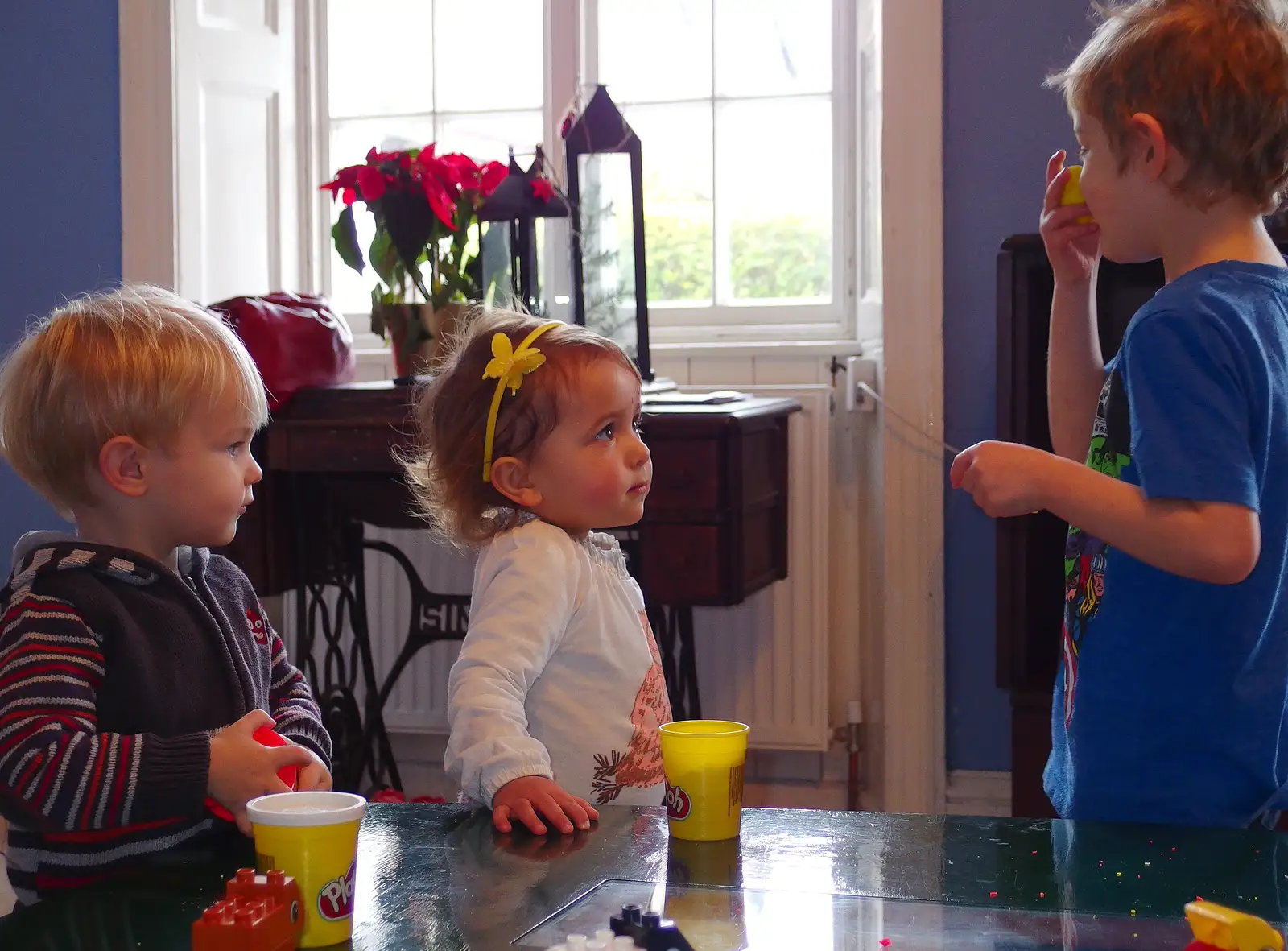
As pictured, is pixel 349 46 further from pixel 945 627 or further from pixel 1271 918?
pixel 1271 918

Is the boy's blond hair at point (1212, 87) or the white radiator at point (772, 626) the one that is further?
the white radiator at point (772, 626)

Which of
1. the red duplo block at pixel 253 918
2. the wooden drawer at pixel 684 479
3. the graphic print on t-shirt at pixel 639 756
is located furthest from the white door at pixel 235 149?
the red duplo block at pixel 253 918

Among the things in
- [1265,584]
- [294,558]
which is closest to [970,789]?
[294,558]

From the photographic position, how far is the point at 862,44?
298 centimetres

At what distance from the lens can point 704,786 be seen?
0.95 m

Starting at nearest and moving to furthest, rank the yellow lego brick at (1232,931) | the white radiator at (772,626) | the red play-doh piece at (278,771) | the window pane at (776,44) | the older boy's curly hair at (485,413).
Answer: the yellow lego brick at (1232,931), the red play-doh piece at (278,771), the older boy's curly hair at (485,413), the white radiator at (772,626), the window pane at (776,44)

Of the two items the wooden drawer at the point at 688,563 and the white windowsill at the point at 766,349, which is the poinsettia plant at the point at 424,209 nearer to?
the white windowsill at the point at 766,349

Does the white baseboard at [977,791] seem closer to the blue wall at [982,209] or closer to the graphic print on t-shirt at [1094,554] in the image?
the blue wall at [982,209]

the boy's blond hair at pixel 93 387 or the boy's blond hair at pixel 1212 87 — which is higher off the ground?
the boy's blond hair at pixel 1212 87

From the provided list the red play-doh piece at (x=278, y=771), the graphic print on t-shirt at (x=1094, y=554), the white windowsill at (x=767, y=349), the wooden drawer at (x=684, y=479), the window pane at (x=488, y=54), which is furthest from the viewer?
the window pane at (x=488, y=54)

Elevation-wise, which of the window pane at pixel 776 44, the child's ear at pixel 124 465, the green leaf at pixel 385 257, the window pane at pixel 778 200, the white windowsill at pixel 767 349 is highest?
the window pane at pixel 776 44

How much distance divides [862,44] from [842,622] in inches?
50.1

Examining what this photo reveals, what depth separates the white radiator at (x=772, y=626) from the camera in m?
2.89

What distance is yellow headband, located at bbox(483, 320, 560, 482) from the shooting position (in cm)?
139
